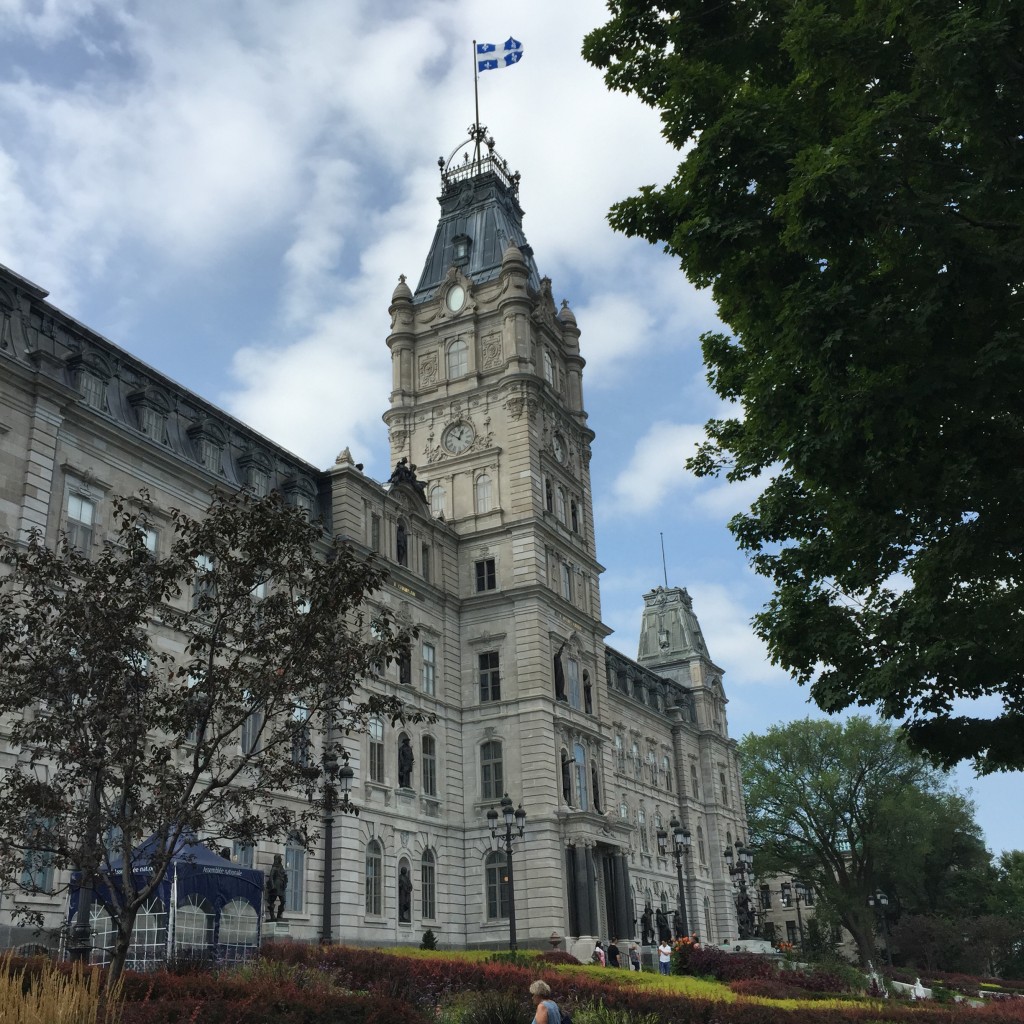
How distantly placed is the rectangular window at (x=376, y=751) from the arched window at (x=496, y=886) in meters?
6.88

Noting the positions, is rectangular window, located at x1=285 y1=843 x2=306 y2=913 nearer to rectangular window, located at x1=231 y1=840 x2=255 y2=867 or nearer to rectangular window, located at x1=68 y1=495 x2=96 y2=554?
rectangular window, located at x1=231 y1=840 x2=255 y2=867

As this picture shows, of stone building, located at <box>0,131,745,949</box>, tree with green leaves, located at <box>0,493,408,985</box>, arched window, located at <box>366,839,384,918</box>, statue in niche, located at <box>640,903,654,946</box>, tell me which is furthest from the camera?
statue in niche, located at <box>640,903,654,946</box>

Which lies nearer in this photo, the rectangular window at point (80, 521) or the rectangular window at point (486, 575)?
the rectangular window at point (80, 521)

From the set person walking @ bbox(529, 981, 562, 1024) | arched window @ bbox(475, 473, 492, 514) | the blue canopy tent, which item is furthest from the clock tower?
person walking @ bbox(529, 981, 562, 1024)

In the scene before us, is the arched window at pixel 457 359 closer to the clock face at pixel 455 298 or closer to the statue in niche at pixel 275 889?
the clock face at pixel 455 298

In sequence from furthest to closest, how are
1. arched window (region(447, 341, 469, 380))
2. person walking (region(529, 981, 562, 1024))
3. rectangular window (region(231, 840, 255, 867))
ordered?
arched window (region(447, 341, 469, 380))
rectangular window (region(231, 840, 255, 867))
person walking (region(529, 981, 562, 1024))

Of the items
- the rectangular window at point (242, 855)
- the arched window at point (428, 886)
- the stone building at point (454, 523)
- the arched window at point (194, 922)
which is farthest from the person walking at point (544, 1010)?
the arched window at point (428, 886)

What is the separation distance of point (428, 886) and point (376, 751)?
6.35 metres

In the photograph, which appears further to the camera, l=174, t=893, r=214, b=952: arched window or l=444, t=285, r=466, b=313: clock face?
l=444, t=285, r=466, b=313: clock face

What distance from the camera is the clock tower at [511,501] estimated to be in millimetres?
47531

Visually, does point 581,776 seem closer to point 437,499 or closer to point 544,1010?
point 437,499

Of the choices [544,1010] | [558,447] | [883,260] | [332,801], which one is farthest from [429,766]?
[883,260]

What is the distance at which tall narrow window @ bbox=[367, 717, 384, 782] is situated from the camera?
4251 centimetres

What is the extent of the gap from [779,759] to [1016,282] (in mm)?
77144
